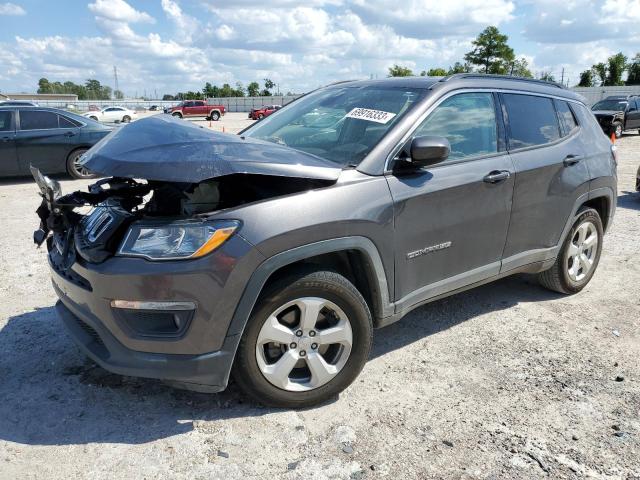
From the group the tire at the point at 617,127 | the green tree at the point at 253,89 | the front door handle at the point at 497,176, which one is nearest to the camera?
the front door handle at the point at 497,176

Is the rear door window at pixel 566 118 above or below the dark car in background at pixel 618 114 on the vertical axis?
above

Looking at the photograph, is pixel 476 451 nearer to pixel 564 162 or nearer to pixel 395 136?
pixel 395 136

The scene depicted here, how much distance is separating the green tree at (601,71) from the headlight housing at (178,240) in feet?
263

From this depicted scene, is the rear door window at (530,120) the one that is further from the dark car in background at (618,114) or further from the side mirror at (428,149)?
the dark car in background at (618,114)

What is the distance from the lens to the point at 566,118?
4.43 metres

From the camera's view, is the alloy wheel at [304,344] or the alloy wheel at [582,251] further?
the alloy wheel at [582,251]

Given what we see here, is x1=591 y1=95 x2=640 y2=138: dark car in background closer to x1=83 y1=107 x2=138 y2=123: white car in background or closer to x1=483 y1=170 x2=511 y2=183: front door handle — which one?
x1=483 y1=170 x2=511 y2=183: front door handle

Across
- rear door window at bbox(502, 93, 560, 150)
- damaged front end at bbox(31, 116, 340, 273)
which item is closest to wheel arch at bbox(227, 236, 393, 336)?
damaged front end at bbox(31, 116, 340, 273)

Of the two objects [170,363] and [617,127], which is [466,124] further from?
[617,127]

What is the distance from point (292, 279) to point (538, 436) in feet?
5.03

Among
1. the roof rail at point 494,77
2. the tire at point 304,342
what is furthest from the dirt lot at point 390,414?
the roof rail at point 494,77

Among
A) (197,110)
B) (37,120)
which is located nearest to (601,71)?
(197,110)

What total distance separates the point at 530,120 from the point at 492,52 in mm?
73294

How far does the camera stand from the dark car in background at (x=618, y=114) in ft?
66.9
